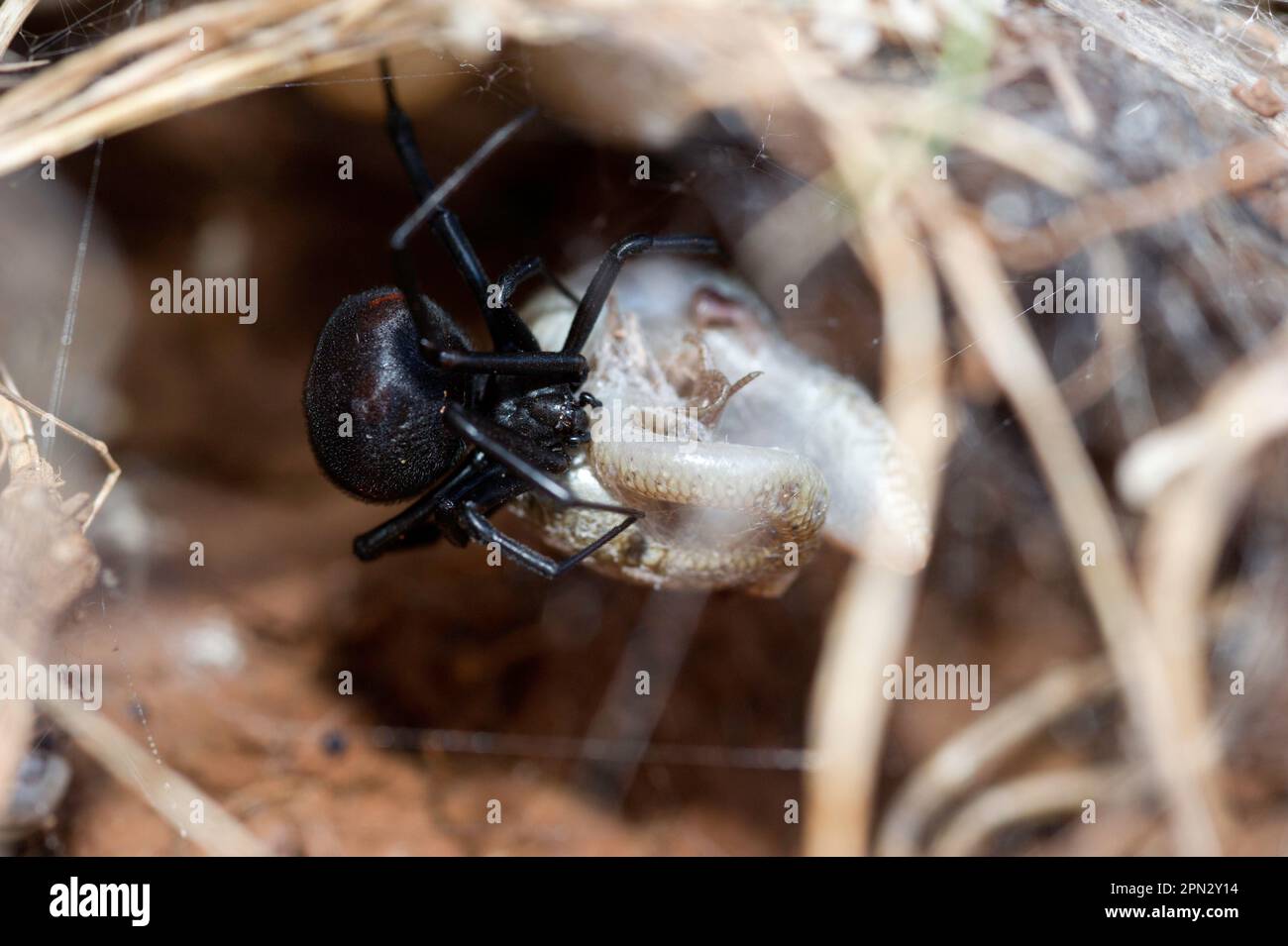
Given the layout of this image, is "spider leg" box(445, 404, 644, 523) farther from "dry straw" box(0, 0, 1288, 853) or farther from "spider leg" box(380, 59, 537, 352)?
"dry straw" box(0, 0, 1288, 853)

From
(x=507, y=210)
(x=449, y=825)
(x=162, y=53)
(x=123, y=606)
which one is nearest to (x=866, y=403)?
(x=507, y=210)

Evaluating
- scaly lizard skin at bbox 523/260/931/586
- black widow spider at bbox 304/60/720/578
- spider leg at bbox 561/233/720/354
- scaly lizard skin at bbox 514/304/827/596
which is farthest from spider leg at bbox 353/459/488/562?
spider leg at bbox 561/233/720/354

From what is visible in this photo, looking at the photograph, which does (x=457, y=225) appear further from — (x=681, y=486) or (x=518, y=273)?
(x=681, y=486)

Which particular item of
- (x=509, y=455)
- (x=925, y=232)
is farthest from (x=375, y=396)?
(x=925, y=232)

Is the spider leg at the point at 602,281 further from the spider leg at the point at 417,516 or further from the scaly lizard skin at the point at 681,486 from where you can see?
the spider leg at the point at 417,516

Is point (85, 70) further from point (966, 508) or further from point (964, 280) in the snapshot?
point (966, 508)

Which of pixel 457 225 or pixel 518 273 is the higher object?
pixel 457 225

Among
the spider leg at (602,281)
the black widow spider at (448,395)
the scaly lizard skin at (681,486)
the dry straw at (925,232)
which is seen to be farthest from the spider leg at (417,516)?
the dry straw at (925,232)
